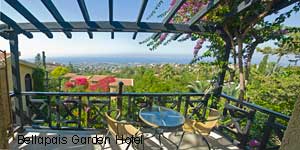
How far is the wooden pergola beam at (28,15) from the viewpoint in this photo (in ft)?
7.82

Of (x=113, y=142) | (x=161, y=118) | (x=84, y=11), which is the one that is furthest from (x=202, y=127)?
(x=84, y=11)

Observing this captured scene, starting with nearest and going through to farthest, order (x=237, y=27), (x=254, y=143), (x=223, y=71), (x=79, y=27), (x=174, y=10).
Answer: (x=174, y=10) < (x=254, y=143) < (x=237, y=27) < (x=79, y=27) < (x=223, y=71)

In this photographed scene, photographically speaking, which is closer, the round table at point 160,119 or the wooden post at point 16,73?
the round table at point 160,119

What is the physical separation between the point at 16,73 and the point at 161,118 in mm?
2804

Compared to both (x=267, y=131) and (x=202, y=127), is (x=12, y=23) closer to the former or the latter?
(x=202, y=127)

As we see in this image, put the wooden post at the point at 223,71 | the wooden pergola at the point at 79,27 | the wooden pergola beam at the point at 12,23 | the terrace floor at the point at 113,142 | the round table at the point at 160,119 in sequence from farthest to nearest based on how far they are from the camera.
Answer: the wooden post at the point at 223,71 → the wooden pergola at the point at 79,27 → the terrace floor at the point at 113,142 → the wooden pergola beam at the point at 12,23 → the round table at the point at 160,119

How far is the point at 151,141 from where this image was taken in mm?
3289

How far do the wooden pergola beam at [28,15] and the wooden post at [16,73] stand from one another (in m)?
0.49

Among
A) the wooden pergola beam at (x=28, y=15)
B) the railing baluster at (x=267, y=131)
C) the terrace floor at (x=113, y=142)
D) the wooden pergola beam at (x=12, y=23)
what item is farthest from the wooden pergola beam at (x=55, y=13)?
the railing baluster at (x=267, y=131)

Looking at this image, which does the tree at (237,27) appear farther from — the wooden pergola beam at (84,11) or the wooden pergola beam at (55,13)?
the wooden pergola beam at (55,13)

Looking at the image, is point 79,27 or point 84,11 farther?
point 79,27

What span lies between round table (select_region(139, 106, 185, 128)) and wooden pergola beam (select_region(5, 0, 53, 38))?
7.76ft

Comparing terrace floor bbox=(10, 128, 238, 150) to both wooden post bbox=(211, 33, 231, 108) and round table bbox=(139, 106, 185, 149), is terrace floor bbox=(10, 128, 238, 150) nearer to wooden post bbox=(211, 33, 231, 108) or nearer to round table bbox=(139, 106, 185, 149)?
round table bbox=(139, 106, 185, 149)

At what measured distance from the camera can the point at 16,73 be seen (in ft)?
10.9
